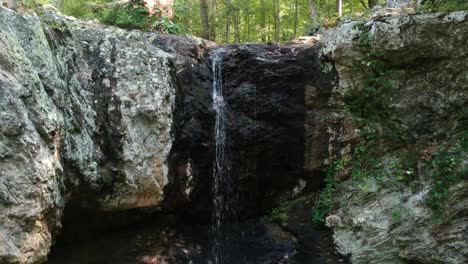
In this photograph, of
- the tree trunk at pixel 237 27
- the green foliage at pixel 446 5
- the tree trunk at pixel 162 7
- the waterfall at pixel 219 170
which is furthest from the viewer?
the tree trunk at pixel 237 27

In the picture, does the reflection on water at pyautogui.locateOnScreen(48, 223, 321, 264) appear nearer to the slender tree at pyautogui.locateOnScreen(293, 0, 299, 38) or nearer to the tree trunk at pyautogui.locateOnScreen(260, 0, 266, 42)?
the tree trunk at pyautogui.locateOnScreen(260, 0, 266, 42)

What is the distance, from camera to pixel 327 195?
7.47 m

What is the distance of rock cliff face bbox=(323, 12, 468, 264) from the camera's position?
5961 millimetres

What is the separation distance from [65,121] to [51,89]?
1.52ft

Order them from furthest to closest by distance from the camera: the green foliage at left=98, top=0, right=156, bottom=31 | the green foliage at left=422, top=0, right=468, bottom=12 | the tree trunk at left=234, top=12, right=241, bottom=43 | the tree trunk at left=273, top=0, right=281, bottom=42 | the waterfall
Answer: the tree trunk at left=234, top=12, right=241, bottom=43 < the tree trunk at left=273, top=0, right=281, bottom=42 < the green foliage at left=98, top=0, right=156, bottom=31 < the waterfall < the green foliage at left=422, top=0, right=468, bottom=12

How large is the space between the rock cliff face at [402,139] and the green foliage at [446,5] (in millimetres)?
258

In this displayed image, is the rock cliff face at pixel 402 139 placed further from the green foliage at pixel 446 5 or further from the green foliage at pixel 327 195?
the green foliage at pixel 446 5

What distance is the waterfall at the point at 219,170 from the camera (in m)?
7.76

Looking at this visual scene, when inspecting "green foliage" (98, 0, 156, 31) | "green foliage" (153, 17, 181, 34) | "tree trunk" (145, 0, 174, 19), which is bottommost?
"green foliage" (153, 17, 181, 34)

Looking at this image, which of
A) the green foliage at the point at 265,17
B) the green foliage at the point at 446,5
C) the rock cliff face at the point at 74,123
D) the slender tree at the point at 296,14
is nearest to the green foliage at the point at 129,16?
the rock cliff face at the point at 74,123

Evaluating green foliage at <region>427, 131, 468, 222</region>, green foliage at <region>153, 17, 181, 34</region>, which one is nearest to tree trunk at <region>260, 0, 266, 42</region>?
green foliage at <region>153, 17, 181, 34</region>

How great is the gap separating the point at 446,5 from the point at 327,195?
3.81 metres

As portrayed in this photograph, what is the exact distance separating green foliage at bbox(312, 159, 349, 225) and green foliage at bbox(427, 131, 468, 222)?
5.41ft

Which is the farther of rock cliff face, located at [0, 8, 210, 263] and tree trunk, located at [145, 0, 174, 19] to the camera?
tree trunk, located at [145, 0, 174, 19]
